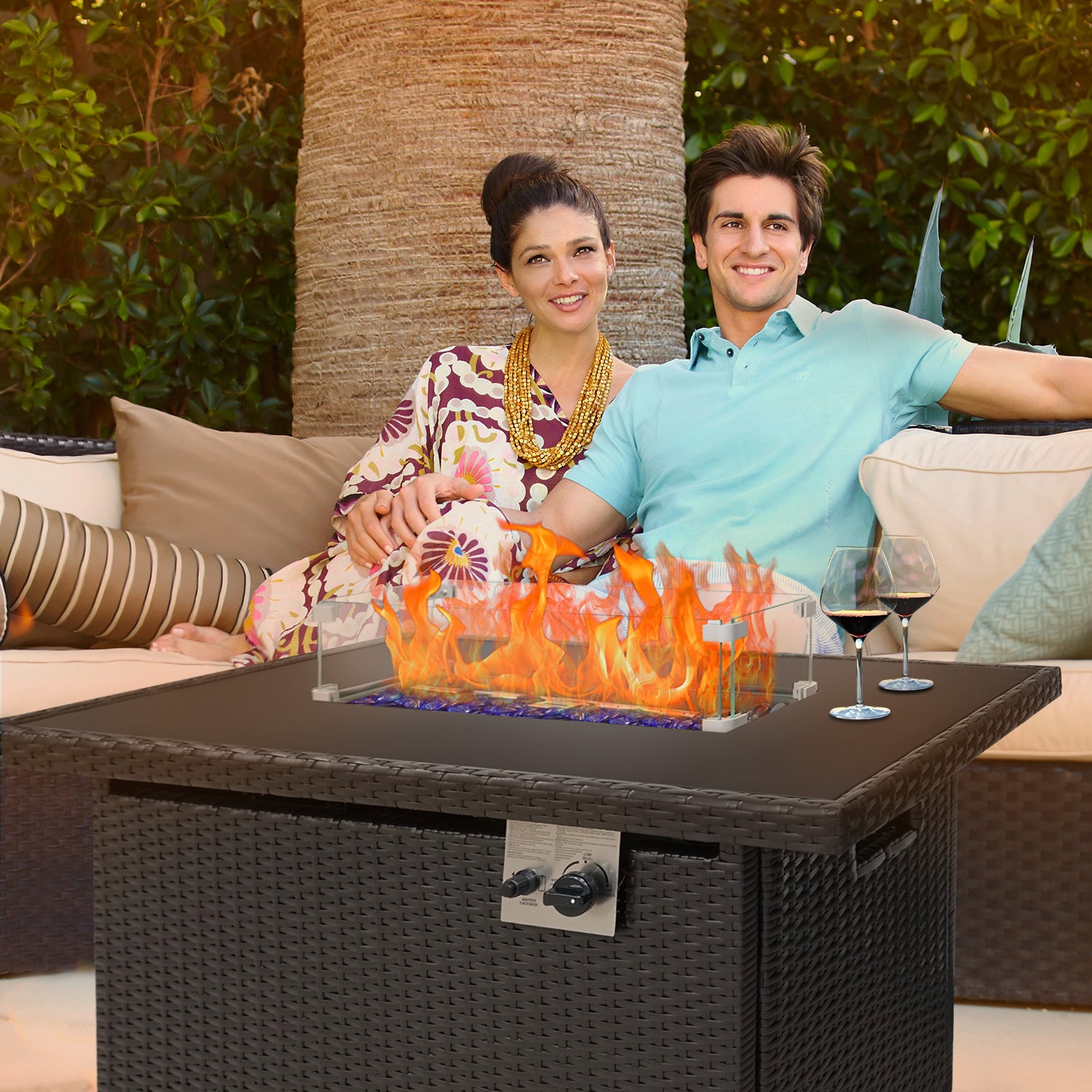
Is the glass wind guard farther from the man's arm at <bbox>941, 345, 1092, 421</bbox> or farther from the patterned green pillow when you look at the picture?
the man's arm at <bbox>941, 345, 1092, 421</bbox>

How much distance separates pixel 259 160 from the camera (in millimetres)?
4684

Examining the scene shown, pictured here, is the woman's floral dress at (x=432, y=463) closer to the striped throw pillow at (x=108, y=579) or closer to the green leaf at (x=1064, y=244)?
the striped throw pillow at (x=108, y=579)

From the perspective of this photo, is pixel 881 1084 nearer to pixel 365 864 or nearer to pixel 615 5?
pixel 365 864

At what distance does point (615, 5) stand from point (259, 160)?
1834mm

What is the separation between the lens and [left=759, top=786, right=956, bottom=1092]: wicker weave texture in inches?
45.9

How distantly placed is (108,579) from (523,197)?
1.14 m

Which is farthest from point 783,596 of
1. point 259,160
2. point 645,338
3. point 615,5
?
point 259,160

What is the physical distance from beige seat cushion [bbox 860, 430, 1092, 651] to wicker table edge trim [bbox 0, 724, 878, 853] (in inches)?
51.3

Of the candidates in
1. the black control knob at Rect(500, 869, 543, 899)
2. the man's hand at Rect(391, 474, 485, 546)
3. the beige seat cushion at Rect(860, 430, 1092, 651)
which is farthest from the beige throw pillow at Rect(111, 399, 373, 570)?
the black control knob at Rect(500, 869, 543, 899)

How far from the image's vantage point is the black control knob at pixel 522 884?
116cm

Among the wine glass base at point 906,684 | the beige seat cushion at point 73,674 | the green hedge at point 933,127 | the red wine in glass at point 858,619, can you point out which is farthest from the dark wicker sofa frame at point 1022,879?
the green hedge at point 933,127

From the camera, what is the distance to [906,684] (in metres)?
1.54

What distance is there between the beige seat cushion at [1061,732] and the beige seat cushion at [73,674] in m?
1.26

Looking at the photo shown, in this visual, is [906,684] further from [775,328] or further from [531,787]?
[775,328]
